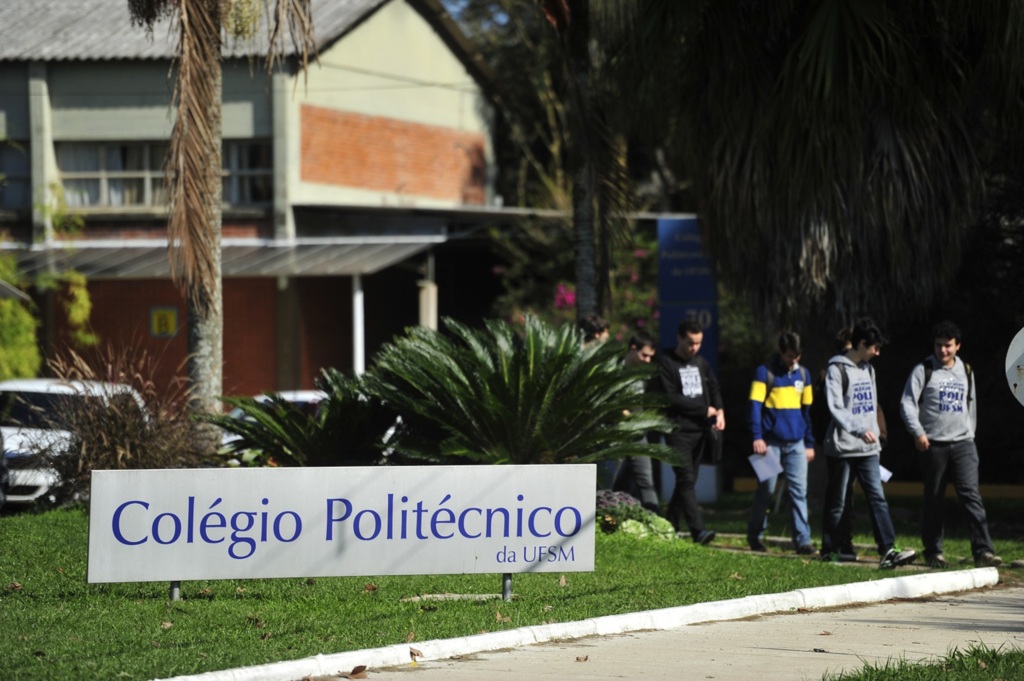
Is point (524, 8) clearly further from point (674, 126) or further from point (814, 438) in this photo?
point (814, 438)

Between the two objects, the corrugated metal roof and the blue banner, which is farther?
the corrugated metal roof

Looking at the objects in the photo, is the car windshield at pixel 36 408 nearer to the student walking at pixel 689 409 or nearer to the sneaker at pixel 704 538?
the student walking at pixel 689 409

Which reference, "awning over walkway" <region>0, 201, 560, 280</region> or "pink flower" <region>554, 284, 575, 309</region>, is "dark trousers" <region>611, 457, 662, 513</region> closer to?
"awning over walkway" <region>0, 201, 560, 280</region>

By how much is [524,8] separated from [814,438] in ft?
84.4

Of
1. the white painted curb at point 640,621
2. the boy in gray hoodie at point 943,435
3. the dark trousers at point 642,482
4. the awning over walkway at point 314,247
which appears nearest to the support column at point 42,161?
the awning over walkway at point 314,247

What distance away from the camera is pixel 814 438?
13.2 metres

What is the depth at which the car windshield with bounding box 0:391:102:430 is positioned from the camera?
1419cm

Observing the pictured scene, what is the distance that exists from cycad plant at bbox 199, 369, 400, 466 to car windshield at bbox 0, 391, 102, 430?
161cm

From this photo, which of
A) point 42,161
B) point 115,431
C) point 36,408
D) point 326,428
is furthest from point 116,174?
point 326,428

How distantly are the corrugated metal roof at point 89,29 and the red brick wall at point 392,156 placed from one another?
1.95m

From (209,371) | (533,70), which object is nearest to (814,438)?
(209,371)

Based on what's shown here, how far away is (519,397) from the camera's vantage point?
12430 millimetres

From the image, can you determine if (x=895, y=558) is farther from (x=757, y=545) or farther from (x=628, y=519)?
(x=628, y=519)

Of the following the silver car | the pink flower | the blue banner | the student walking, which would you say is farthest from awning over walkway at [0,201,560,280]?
the student walking
